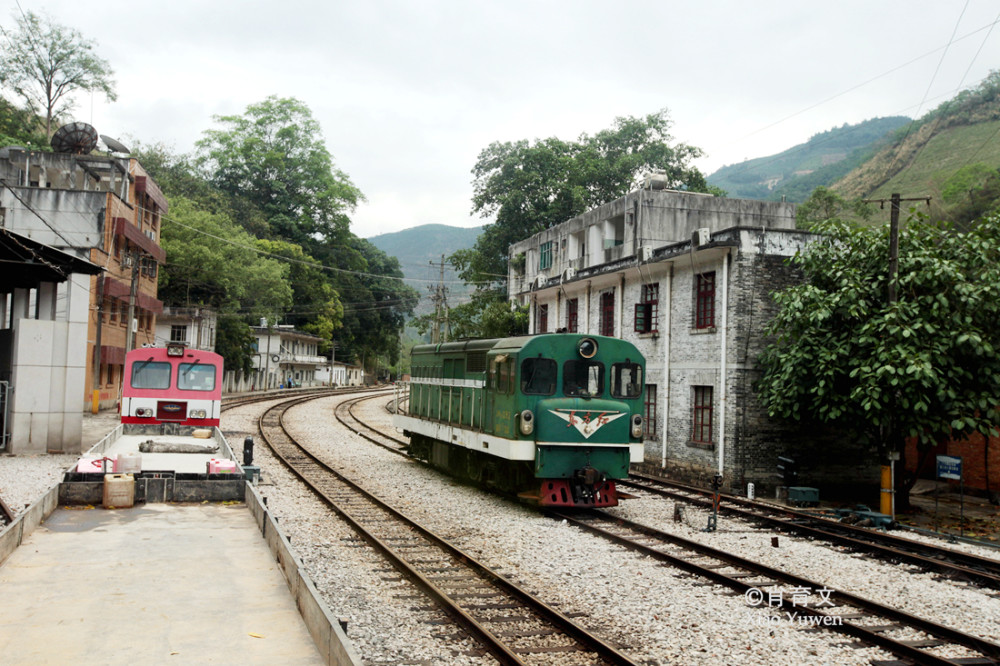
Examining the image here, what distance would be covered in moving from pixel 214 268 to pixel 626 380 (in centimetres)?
3741

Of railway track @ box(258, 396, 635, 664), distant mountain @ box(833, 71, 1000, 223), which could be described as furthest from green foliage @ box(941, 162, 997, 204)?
railway track @ box(258, 396, 635, 664)

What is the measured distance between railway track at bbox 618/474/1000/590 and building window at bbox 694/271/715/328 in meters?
4.09

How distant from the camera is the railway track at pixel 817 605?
729 cm

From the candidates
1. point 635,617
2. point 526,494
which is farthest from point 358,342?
point 635,617

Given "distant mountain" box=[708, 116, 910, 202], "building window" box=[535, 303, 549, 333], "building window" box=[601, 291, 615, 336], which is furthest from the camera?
"distant mountain" box=[708, 116, 910, 202]

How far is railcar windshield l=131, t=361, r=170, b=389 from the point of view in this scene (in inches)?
751

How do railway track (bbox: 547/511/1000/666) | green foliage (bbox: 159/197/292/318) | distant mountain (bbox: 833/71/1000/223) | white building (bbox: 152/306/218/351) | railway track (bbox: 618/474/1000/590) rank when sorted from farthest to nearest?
distant mountain (bbox: 833/71/1000/223), white building (bbox: 152/306/218/351), green foliage (bbox: 159/197/292/318), railway track (bbox: 618/474/1000/590), railway track (bbox: 547/511/1000/666)

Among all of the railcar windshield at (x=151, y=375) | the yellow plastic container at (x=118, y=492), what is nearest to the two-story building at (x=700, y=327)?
the railcar windshield at (x=151, y=375)

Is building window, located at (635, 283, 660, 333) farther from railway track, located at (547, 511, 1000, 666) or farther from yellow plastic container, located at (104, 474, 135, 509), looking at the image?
yellow plastic container, located at (104, 474, 135, 509)

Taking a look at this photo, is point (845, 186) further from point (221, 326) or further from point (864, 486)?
point (864, 486)

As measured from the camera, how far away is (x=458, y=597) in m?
8.48

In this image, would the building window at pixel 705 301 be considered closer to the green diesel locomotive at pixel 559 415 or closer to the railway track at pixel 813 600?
the green diesel locomotive at pixel 559 415

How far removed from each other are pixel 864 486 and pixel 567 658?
47.5 feet

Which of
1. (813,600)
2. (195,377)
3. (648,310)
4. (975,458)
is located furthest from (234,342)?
(813,600)
